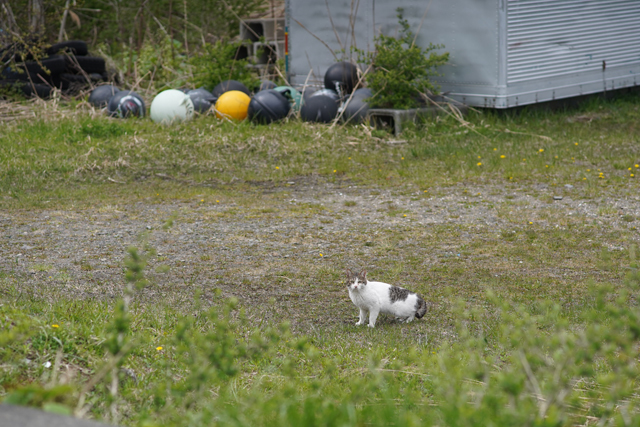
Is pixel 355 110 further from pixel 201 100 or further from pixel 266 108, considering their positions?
pixel 201 100

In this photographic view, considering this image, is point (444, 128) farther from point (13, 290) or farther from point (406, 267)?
point (13, 290)

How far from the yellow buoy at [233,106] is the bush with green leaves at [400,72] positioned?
2469 mm

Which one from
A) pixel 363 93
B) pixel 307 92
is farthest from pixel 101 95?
pixel 363 93

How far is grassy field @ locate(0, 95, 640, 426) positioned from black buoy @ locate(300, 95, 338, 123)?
50cm

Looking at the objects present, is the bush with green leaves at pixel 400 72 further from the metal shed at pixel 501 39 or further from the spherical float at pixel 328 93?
the spherical float at pixel 328 93

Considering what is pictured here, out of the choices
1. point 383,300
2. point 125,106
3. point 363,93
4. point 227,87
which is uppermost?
point 227,87

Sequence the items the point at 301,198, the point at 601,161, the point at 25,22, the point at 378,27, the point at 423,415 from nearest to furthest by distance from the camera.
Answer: the point at 423,415
the point at 301,198
the point at 601,161
the point at 378,27
the point at 25,22

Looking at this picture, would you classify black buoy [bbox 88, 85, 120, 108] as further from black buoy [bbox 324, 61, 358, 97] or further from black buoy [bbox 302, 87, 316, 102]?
black buoy [bbox 324, 61, 358, 97]

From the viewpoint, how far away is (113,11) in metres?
21.0

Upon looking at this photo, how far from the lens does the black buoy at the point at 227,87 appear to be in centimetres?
1360

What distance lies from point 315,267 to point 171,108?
7.16 m

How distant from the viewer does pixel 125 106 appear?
12.6m

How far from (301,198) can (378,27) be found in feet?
20.2

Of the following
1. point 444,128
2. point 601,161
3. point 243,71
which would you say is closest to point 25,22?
point 243,71
